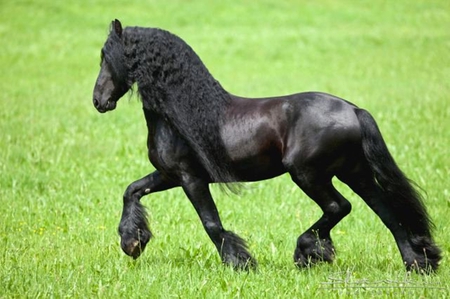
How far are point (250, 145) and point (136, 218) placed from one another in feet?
3.78

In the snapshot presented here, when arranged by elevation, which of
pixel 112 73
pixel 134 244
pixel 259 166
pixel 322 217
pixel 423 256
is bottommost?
pixel 423 256

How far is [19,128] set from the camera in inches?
Answer: 547

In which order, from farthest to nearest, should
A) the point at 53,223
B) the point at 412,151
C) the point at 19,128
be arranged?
the point at 19,128
the point at 412,151
the point at 53,223

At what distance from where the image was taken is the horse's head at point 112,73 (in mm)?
6414

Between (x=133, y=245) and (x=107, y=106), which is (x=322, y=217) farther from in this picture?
(x=107, y=106)

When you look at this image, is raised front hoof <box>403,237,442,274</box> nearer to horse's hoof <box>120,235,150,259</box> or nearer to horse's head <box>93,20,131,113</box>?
horse's hoof <box>120,235,150,259</box>

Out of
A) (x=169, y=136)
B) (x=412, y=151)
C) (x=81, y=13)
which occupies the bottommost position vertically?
(x=412, y=151)

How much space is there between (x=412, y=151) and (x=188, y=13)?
21.7 metres

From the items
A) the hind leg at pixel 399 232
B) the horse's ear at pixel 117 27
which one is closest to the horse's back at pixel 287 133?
the hind leg at pixel 399 232

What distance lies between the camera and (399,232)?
6410 mm

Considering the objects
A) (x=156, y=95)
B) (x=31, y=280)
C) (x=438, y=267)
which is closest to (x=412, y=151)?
(x=438, y=267)

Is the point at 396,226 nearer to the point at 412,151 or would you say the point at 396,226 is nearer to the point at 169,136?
the point at 169,136

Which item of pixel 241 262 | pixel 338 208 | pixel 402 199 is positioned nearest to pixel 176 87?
pixel 241 262

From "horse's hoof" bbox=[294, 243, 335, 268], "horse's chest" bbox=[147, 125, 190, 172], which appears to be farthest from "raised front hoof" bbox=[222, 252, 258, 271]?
"horse's chest" bbox=[147, 125, 190, 172]
